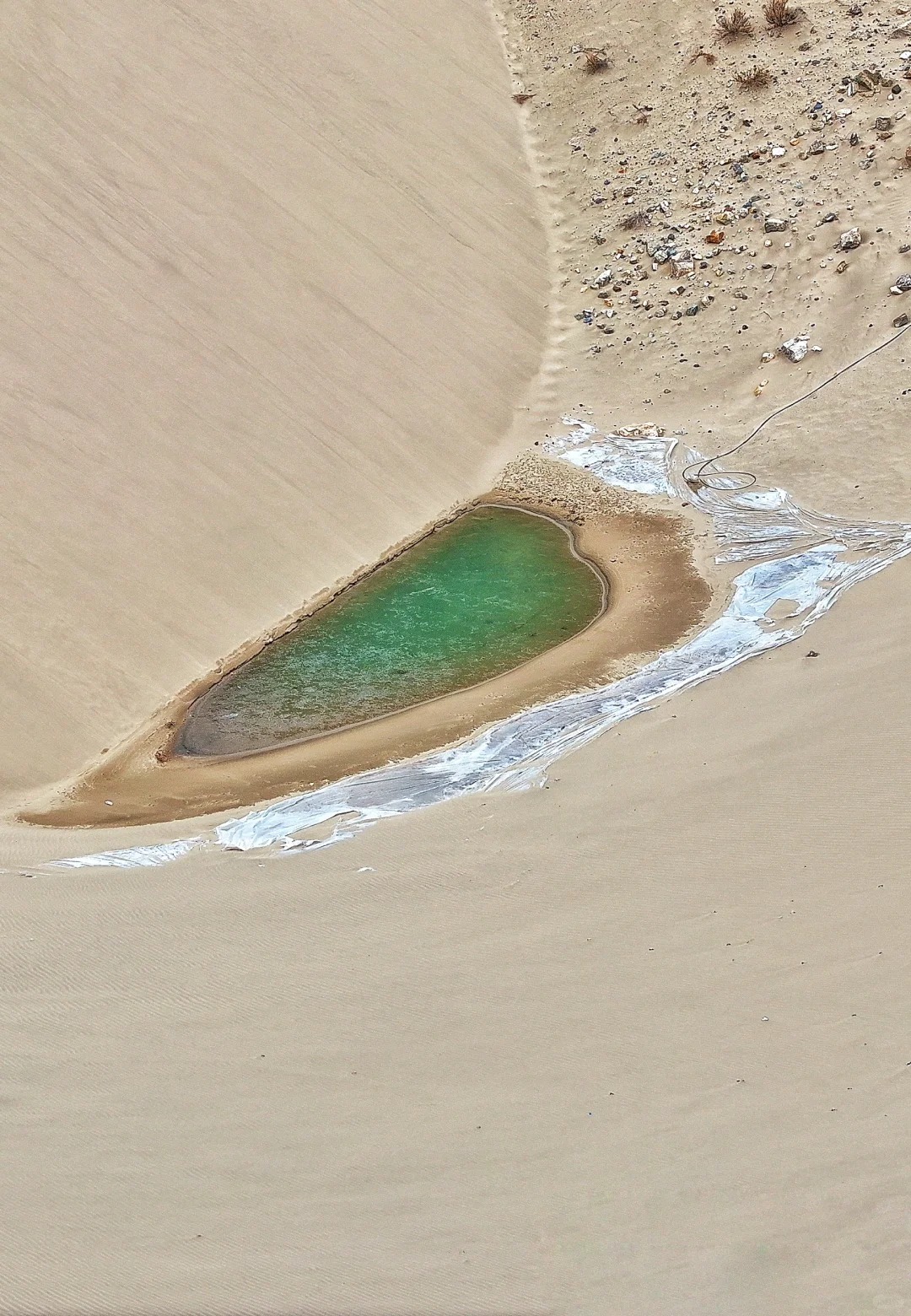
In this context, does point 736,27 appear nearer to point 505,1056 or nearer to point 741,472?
point 741,472

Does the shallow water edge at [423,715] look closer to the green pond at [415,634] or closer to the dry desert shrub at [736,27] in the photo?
the green pond at [415,634]

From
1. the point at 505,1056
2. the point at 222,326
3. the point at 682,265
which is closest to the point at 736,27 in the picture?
the point at 682,265

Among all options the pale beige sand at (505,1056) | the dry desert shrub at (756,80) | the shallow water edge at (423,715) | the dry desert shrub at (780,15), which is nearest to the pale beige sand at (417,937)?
the pale beige sand at (505,1056)

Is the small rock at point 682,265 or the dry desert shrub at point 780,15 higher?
the dry desert shrub at point 780,15

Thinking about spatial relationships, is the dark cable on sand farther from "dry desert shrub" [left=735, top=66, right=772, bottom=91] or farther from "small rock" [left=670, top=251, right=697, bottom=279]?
"dry desert shrub" [left=735, top=66, right=772, bottom=91]

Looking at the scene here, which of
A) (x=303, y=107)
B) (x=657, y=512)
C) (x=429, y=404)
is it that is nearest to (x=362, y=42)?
(x=303, y=107)

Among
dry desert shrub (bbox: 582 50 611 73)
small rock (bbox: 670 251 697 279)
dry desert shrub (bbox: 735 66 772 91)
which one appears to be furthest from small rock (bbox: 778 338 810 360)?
dry desert shrub (bbox: 582 50 611 73)

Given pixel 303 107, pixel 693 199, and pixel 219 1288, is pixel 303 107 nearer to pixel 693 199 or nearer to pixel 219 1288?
pixel 693 199
